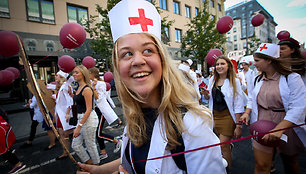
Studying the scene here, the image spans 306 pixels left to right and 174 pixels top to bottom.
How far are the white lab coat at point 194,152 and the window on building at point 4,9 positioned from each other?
13148 mm

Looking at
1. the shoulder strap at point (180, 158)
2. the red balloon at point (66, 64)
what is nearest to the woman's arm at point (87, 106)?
the red balloon at point (66, 64)

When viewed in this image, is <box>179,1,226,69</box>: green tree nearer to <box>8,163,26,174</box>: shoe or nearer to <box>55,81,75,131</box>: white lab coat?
<box>55,81,75,131</box>: white lab coat

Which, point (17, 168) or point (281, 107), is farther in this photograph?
point (17, 168)

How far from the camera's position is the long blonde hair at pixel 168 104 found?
3.14ft

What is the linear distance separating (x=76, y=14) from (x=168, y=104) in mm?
14096

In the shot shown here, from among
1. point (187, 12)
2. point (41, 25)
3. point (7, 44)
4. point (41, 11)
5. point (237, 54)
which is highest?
point (187, 12)

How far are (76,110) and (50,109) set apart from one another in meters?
1.44

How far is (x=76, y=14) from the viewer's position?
40.3ft

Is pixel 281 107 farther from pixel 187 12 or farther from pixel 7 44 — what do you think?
pixel 187 12

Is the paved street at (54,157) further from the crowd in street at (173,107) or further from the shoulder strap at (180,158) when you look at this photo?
the shoulder strap at (180,158)

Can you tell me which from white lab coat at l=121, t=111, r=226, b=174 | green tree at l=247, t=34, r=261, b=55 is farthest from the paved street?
green tree at l=247, t=34, r=261, b=55

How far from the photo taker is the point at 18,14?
32.6 ft

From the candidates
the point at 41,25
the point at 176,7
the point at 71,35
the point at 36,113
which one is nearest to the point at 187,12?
the point at 176,7

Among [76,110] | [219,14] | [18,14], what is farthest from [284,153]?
[219,14]
